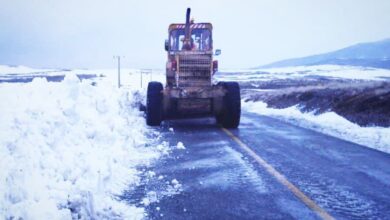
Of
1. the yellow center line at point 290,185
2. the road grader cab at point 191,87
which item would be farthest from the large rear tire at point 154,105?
the yellow center line at point 290,185

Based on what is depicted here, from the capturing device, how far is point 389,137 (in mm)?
11227

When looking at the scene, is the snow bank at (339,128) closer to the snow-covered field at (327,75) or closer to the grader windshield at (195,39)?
the grader windshield at (195,39)

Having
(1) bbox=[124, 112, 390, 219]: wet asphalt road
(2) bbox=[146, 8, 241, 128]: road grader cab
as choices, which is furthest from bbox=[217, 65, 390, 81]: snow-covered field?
(1) bbox=[124, 112, 390, 219]: wet asphalt road

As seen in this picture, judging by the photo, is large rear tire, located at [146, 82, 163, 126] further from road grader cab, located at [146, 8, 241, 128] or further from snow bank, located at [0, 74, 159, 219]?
snow bank, located at [0, 74, 159, 219]

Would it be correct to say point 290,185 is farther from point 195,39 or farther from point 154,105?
point 195,39

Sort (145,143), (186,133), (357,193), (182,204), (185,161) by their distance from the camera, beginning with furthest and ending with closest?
(186,133), (145,143), (185,161), (357,193), (182,204)

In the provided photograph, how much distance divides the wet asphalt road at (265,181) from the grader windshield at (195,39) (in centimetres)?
475

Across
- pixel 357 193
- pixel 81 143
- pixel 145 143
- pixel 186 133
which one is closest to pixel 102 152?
pixel 81 143

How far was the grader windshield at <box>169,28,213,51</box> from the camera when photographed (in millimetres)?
A: 14853

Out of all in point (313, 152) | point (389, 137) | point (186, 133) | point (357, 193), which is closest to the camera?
point (357, 193)

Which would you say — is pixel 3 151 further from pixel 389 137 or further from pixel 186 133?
pixel 389 137

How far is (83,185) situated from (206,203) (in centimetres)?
161

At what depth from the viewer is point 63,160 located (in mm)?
6020

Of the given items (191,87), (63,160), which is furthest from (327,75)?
(63,160)
